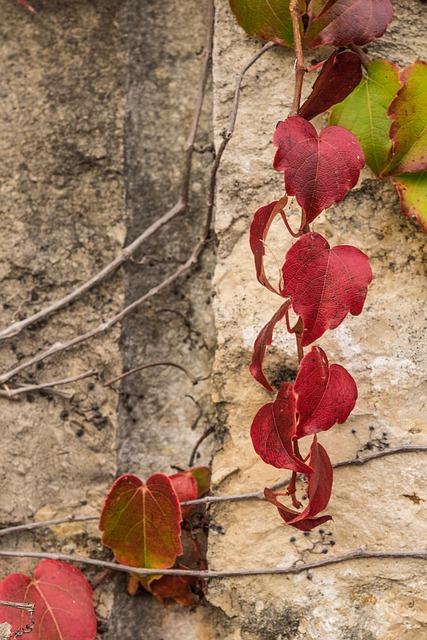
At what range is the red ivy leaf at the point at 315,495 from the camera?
0.94 meters

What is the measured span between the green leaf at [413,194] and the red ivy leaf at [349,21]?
7.6 inches

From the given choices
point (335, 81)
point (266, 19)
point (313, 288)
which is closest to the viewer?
point (313, 288)

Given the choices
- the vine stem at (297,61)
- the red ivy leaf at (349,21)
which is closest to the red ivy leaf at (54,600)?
the vine stem at (297,61)

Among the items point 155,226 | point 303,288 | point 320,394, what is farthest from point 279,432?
point 155,226

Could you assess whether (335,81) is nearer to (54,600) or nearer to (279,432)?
(279,432)

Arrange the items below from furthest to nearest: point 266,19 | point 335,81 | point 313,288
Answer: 1. point 266,19
2. point 335,81
3. point 313,288

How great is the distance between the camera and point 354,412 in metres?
1.07

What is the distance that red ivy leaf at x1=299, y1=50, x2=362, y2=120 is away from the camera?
39.3 inches

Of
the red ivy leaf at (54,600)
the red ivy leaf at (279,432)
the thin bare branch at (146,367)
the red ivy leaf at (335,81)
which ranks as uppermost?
the red ivy leaf at (335,81)

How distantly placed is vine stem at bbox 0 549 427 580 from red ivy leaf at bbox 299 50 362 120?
0.59 metres

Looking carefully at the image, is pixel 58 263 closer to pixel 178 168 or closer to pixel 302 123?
pixel 178 168

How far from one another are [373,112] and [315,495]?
53cm

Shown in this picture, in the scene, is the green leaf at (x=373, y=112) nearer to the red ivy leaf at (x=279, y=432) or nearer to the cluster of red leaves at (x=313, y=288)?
the cluster of red leaves at (x=313, y=288)

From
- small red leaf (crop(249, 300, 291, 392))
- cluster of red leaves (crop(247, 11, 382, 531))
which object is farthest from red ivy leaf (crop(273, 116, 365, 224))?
small red leaf (crop(249, 300, 291, 392))
